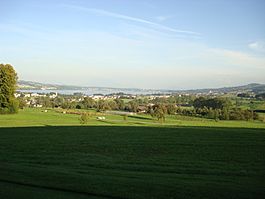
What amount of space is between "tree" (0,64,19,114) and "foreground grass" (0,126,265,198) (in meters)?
41.2

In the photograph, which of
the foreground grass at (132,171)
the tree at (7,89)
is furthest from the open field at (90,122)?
the foreground grass at (132,171)

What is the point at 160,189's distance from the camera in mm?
11883

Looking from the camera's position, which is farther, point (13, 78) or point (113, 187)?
point (13, 78)

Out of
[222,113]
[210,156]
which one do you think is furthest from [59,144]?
[222,113]

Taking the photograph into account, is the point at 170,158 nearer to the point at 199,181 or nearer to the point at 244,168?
the point at 244,168

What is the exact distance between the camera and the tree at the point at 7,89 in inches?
2515

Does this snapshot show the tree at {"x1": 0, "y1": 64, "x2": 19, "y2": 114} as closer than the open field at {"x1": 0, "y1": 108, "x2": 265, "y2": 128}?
No

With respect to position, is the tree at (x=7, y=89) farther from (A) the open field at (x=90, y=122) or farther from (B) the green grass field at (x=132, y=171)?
(B) the green grass field at (x=132, y=171)

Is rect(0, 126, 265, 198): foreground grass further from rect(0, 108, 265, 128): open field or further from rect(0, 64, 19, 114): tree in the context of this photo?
rect(0, 64, 19, 114): tree

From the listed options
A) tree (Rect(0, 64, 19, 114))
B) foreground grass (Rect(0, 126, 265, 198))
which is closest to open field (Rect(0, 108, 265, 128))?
tree (Rect(0, 64, 19, 114))

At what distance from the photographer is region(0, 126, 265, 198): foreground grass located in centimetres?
1148

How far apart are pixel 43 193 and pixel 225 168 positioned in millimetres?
9306

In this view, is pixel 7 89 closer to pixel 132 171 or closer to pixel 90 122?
pixel 90 122

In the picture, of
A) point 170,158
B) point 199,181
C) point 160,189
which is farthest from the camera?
point 170,158
